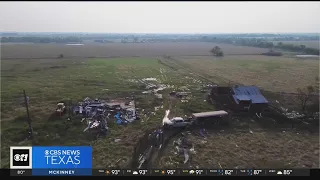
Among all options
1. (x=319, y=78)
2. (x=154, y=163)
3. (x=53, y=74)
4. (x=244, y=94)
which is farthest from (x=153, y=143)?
(x=319, y=78)

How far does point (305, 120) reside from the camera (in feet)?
61.9

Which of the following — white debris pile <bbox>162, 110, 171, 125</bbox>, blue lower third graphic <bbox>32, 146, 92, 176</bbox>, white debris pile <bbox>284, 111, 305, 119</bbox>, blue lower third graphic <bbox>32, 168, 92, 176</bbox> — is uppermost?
blue lower third graphic <bbox>32, 146, 92, 176</bbox>

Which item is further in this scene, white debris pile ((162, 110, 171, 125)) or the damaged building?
the damaged building

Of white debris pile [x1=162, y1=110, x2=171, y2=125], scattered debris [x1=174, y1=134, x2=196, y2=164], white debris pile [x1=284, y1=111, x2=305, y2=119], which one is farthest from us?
white debris pile [x1=284, y1=111, x2=305, y2=119]

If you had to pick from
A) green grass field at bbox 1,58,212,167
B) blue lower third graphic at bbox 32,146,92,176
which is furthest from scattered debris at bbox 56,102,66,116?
blue lower third graphic at bbox 32,146,92,176

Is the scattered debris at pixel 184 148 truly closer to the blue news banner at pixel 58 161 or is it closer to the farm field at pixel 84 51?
the blue news banner at pixel 58 161

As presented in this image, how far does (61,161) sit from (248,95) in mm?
17003

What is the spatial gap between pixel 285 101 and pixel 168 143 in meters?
14.1

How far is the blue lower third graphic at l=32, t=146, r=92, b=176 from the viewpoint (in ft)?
24.2

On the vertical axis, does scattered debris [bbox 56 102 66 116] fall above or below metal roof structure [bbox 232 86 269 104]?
below

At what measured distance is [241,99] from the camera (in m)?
20.1

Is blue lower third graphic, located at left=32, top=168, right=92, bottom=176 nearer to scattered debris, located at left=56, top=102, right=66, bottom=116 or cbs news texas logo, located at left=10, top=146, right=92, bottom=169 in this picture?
cbs news texas logo, located at left=10, top=146, right=92, bottom=169

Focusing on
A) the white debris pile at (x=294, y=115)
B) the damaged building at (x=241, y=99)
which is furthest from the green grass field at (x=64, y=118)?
the white debris pile at (x=294, y=115)

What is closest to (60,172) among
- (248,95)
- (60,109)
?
(60,109)
